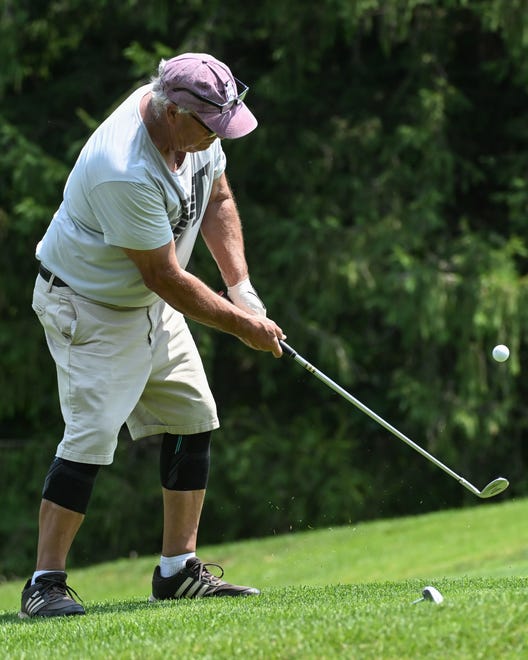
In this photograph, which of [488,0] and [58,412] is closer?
[488,0]

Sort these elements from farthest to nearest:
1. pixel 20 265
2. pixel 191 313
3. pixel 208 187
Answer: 1. pixel 20 265
2. pixel 208 187
3. pixel 191 313

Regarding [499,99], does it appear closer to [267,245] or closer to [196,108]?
[267,245]

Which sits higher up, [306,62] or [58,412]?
[306,62]

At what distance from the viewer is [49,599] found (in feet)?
14.8

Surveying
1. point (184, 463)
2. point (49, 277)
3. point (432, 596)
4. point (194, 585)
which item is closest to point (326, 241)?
point (184, 463)

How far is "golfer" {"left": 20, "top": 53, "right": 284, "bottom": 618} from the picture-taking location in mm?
4266

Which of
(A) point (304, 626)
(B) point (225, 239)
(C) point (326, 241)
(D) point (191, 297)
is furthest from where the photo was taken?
(C) point (326, 241)

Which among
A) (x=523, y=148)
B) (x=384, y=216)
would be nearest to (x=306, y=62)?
(x=384, y=216)

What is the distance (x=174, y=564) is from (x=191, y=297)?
4.08ft

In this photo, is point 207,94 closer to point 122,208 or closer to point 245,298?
point 122,208

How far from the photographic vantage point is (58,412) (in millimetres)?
14922

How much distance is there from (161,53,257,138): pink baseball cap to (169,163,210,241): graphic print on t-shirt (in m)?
0.36

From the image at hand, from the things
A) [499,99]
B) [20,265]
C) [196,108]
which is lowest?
[20,265]

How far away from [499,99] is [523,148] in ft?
2.46
